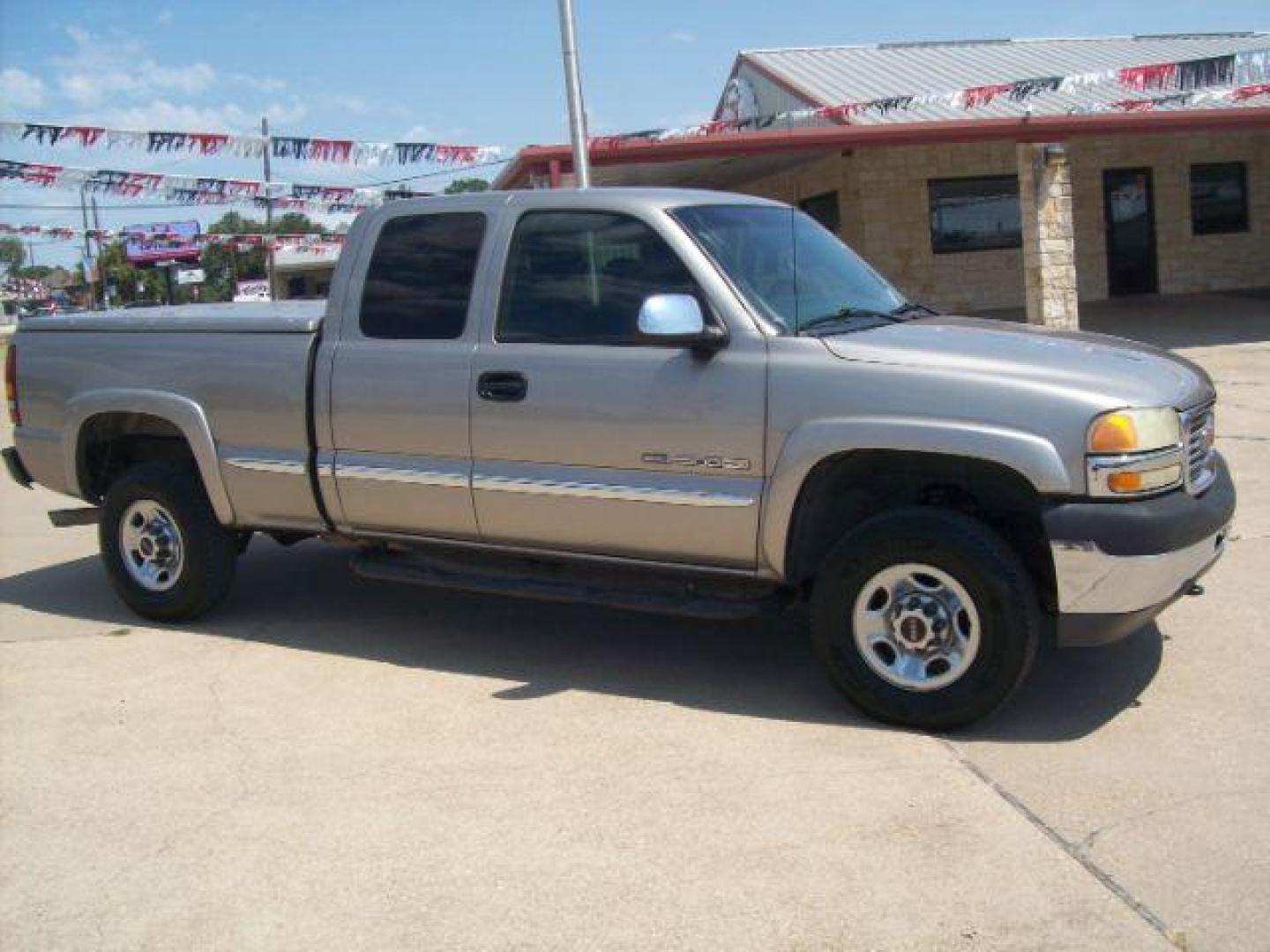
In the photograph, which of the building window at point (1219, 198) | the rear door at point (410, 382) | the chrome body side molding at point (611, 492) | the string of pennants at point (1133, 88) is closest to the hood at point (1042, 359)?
the chrome body side molding at point (611, 492)

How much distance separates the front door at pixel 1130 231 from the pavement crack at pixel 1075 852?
19433mm

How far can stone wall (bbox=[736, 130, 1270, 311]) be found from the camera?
65.0 feet

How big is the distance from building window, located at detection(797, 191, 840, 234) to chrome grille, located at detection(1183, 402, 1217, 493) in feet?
53.5

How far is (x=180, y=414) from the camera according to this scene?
5.74m

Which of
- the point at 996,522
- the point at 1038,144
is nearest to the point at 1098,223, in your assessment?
the point at 1038,144

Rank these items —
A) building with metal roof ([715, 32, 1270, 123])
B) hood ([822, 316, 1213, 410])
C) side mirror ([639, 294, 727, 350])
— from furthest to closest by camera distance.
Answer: building with metal roof ([715, 32, 1270, 123]), side mirror ([639, 294, 727, 350]), hood ([822, 316, 1213, 410])

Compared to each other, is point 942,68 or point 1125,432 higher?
point 942,68

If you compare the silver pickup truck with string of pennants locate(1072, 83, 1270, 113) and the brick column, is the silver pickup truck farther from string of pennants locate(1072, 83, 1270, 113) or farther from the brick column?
string of pennants locate(1072, 83, 1270, 113)

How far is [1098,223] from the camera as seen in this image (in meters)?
21.3

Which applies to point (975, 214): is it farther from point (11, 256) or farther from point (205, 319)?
point (11, 256)

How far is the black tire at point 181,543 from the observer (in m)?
5.89

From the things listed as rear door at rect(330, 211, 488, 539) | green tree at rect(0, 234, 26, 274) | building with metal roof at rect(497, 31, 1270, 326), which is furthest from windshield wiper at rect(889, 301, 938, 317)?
green tree at rect(0, 234, 26, 274)

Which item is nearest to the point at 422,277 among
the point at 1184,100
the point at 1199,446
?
the point at 1199,446

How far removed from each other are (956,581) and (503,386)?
6.28 feet
